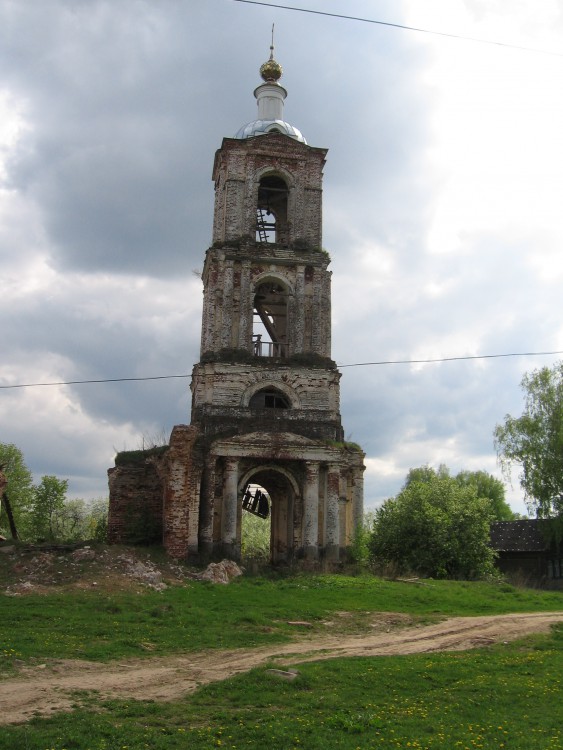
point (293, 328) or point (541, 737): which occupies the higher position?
point (293, 328)

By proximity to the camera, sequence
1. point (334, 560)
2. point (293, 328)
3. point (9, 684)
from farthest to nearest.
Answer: point (293, 328), point (334, 560), point (9, 684)

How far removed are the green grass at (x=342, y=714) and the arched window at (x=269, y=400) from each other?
16034 millimetres

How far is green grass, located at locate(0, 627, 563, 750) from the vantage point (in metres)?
7.35

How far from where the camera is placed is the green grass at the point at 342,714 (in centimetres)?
735

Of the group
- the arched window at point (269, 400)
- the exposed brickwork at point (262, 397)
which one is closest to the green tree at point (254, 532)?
the arched window at point (269, 400)

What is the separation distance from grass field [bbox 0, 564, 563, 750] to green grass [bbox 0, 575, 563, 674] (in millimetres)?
40

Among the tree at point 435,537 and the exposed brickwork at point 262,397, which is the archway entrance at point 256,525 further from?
the tree at point 435,537

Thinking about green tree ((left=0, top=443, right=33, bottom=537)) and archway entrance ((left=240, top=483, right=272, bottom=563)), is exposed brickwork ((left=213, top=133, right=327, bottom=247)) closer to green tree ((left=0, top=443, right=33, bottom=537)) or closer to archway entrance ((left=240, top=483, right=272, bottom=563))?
archway entrance ((left=240, top=483, right=272, bottom=563))

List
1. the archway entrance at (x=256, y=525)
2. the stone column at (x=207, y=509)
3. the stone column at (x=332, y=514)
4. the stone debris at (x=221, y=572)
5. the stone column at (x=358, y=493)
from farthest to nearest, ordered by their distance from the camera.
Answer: the archway entrance at (x=256, y=525) < the stone column at (x=358, y=493) < the stone column at (x=332, y=514) < the stone column at (x=207, y=509) < the stone debris at (x=221, y=572)

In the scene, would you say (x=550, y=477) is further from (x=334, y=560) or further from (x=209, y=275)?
(x=209, y=275)

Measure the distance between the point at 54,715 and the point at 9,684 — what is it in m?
1.70

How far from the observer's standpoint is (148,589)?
1762cm

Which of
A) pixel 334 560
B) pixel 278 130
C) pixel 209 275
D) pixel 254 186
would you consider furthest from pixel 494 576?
pixel 278 130

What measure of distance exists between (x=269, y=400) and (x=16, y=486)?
61.4ft
